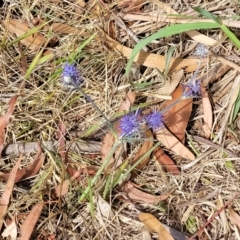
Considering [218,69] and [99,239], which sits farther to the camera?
[218,69]

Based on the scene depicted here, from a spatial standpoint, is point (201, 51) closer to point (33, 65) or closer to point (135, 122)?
point (135, 122)

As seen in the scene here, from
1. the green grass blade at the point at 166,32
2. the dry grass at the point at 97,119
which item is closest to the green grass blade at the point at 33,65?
the dry grass at the point at 97,119

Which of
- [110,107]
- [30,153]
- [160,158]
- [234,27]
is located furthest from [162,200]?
[234,27]

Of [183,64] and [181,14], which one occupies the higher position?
[181,14]

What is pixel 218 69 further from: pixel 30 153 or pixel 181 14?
pixel 30 153

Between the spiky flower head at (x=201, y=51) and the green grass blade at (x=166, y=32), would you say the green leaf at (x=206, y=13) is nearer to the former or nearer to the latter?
the green grass blade at (x=166, y=32)

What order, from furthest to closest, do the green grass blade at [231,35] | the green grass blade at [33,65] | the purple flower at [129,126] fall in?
the green grass blade at [33,65], the green grass blade at [231,35], the purple flower at [129,126]
